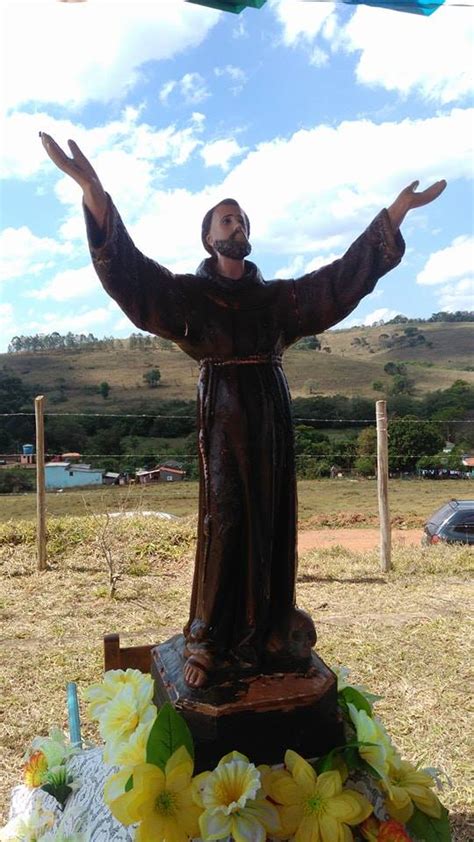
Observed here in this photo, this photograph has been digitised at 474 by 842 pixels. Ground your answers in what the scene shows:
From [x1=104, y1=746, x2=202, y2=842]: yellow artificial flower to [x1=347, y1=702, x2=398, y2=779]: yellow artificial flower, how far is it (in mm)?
494

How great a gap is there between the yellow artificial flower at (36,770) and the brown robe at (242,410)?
0.71 meters

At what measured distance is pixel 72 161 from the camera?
175cm

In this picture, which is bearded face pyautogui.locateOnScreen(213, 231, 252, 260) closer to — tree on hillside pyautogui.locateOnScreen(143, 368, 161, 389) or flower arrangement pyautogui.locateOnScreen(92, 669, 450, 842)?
flower arrangement pyautogui.locateOnScreen(92, 669, 450, 842)

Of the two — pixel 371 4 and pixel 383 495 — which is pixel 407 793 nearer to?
pixel 371 4

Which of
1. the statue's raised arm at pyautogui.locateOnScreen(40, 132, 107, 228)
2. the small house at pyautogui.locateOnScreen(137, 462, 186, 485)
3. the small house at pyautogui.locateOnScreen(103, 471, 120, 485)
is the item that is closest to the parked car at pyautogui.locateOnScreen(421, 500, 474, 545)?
the small house at pyautogui.locateOnScreen(137, 462, 186, 485)

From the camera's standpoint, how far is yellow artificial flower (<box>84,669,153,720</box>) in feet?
6.47

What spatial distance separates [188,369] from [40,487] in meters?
26.6

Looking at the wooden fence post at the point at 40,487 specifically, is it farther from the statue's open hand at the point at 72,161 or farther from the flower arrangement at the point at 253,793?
the statue's open hand at the point at 72,161

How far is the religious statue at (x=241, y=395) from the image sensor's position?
6.25 feet

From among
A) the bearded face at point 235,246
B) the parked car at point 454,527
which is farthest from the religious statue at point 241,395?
the parked car at point 454,527

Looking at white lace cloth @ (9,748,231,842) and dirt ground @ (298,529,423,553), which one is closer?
white lace cloth @ (9,748,231,842)

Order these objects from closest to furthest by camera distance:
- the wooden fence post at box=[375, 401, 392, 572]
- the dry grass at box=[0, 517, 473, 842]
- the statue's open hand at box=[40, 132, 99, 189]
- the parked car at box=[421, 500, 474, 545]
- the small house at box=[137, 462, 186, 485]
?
the statue's open hand at box=[40, 132, 99, 189] → the dry grass at box=[0, 517, 473, 842] → the wooden fence post at box=[375, 401, 392, 572] → the parked car at box=[421, 500, 474, 545] → the small house at box=[137, 462, 186, 485]

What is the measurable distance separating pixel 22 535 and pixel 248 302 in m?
7.15

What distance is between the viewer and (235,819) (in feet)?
5.28
